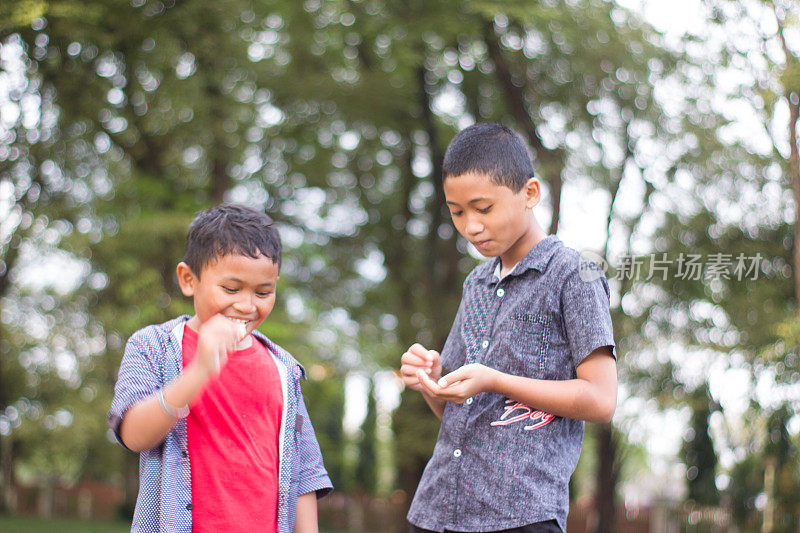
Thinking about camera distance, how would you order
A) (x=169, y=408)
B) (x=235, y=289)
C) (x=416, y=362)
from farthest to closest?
(x=235, y=289), (x=416, y=362), (x=169, y=408)

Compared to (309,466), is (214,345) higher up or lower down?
higher up

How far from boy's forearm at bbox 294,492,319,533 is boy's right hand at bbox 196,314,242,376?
663 millimetres

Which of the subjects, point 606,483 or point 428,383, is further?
point 606,483

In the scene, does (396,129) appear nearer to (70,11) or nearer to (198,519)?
(70,11)

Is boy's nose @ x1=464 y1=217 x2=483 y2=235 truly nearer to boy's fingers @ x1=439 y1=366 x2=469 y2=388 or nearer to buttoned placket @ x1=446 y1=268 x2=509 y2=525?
buttoned placket @ x1=446 y1=268 x2=509 y2=525

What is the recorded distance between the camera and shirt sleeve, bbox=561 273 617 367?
199 cm

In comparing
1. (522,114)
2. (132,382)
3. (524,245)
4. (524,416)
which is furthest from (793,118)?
(132,382)

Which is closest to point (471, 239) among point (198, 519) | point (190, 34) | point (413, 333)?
point (198, 519)

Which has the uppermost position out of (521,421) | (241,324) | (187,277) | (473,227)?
(473,227)

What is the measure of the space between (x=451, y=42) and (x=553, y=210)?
2945mm

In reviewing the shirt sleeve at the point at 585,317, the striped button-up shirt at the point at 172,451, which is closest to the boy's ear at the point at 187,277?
the striped button-up shirt at the point at 172,451

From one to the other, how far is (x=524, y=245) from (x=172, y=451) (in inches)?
43.7

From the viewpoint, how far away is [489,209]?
2115 millimetres

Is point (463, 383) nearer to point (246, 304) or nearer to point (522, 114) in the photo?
point (246, 304)
